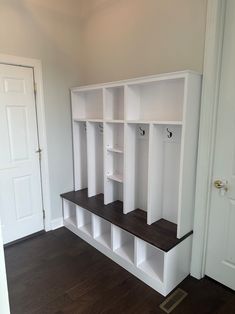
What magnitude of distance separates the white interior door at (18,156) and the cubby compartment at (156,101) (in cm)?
126

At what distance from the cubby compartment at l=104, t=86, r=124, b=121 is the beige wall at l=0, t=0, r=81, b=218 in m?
0.77

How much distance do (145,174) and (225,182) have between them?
87 centimetres

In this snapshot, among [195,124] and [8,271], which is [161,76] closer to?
[195,124]

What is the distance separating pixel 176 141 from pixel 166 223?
34.2 inches

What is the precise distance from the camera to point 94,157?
3018mm

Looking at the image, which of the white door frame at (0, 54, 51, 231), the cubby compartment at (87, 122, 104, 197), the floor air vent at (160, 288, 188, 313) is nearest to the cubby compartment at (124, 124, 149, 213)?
the cubby compartment at (87, 122, 104, 197)

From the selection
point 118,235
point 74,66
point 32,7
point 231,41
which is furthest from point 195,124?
point 32,7

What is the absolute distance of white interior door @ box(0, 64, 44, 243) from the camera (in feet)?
8.58

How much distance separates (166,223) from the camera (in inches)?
95.0

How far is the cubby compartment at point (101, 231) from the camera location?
2731 millimetres

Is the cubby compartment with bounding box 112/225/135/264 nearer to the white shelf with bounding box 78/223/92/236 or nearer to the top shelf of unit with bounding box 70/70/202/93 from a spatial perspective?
the white shelf with bounding box 78/223/92/236

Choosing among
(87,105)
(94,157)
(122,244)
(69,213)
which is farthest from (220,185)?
(69,213)

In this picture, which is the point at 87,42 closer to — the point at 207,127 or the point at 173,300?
the point at 207,127

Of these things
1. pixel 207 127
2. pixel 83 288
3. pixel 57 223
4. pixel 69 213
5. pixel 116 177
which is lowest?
pixel 83 288
